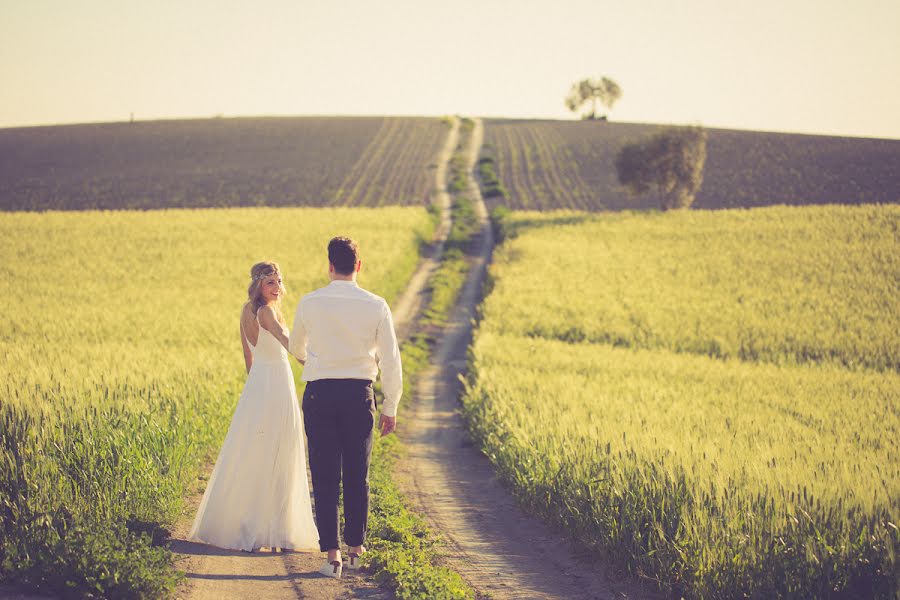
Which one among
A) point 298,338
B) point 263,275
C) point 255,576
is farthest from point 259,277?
point 255,576

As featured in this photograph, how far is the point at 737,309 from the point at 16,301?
19.8m

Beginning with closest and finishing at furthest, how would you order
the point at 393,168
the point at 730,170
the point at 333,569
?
the point at 333,569 → the point at 730,170 → the point at 393,168

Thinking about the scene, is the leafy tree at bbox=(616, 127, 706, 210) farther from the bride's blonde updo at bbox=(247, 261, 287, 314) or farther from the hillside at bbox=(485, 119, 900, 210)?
the bride's blonde updo at bbox=(247, 261, 287, 314)

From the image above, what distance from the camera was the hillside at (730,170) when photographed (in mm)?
61906

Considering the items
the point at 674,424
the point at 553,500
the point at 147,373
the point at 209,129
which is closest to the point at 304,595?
the point at 553,500

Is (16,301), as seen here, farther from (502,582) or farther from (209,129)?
(209,129)

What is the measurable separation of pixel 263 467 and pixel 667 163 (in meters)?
51.7

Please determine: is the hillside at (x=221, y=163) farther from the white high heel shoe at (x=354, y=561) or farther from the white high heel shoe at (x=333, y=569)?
the white high heel shoe at (x=333, y=569)

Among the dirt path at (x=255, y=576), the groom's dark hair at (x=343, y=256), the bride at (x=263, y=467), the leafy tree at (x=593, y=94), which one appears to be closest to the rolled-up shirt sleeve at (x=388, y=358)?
the groom's dark hair at (x=343, y=256)

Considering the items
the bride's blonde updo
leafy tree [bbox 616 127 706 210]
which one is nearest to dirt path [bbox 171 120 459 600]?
the bride's blonde updo

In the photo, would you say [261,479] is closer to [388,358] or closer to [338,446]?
A: [338,446]

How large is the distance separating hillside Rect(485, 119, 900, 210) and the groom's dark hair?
52.4m

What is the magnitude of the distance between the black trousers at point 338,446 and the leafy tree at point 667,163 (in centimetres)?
5134

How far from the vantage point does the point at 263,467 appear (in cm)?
645
